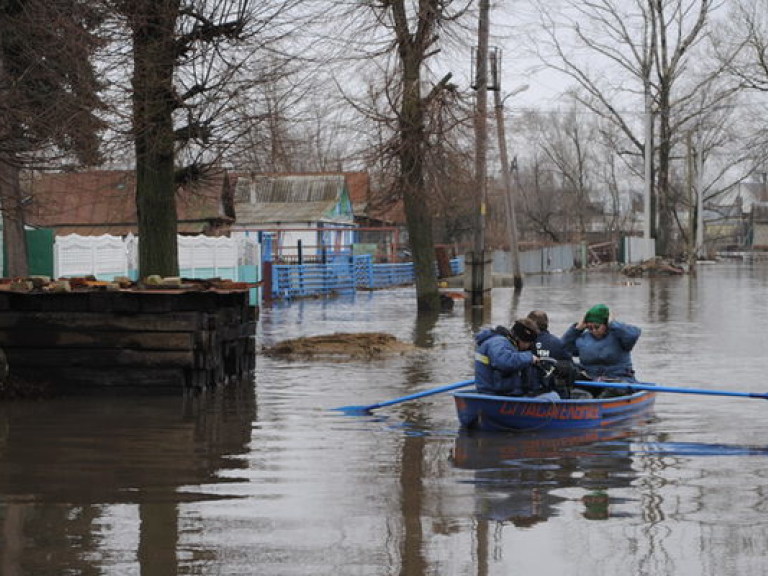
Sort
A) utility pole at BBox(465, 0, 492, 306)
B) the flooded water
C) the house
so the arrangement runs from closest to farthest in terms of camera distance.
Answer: the flooded water
utility pole at BBox(465, 0, 492, 306)
the house

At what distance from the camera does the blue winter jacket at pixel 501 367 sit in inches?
479

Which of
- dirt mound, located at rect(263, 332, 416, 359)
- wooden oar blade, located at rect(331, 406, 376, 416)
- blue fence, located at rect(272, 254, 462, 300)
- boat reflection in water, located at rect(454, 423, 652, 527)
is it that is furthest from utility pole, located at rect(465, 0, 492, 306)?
boat reflection in water, located at rect(454, 423, 652, 527)

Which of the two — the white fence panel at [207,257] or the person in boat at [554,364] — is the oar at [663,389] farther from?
the white fence panel at [207,257]

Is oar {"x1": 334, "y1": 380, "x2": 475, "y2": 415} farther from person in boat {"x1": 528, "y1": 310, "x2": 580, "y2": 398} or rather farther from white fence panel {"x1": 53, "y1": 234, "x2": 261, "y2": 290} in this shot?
white fence panel {"x1": 53, "y1": 234, "x2": 261, "y2": 290}

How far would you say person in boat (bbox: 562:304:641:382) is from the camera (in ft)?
46.0

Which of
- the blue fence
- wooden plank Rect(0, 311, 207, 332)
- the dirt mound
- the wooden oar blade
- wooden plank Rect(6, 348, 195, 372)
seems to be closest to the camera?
the wooden oar blade

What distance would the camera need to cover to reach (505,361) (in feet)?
39.9

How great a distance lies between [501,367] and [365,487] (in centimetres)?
298

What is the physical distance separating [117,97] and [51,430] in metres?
6.40

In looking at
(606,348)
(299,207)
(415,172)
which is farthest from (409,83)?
(299,207)

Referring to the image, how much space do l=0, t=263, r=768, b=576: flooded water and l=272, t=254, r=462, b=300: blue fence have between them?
802 inches

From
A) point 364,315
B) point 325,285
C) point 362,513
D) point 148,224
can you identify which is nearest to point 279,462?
point 362,513

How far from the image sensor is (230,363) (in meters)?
16.5

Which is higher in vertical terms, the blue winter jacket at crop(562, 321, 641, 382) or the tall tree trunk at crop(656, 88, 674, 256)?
the tall tree trunk at crop(656, 88, 674, 256)
